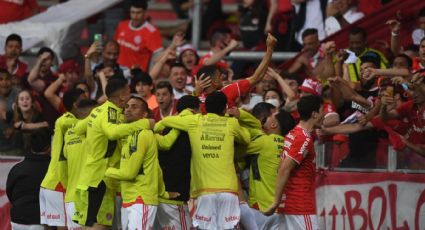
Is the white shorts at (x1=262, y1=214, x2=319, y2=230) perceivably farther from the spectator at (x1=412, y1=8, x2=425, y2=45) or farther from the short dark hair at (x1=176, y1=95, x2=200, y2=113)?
the spectator at (x1=412, y1=8, x2=425, y2=45)

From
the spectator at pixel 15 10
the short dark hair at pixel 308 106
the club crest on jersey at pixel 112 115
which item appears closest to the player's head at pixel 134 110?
the club crest on jersey at pixel 112 115

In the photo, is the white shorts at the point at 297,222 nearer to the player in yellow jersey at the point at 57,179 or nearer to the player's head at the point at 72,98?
the player in yellow jersey at the point at 57,179

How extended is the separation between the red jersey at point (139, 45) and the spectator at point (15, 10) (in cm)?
198

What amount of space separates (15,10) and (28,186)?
6.07 metres

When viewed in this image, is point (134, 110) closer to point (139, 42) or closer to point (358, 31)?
point (358, 31)

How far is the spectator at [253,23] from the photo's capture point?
2262 cm

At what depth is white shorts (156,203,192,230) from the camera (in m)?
16.1

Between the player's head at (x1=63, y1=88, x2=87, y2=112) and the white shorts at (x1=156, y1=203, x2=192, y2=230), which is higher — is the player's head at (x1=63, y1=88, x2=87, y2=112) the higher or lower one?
the higher one

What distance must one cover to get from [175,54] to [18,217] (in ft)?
14.1

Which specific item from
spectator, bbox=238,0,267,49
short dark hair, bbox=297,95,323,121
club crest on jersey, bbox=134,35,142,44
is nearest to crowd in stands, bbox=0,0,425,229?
short dark hair, bbox=297,95,323,121

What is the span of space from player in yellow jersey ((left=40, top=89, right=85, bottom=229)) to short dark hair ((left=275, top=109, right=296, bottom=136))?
100 inches

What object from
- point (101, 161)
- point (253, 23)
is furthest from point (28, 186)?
point (253, 23)

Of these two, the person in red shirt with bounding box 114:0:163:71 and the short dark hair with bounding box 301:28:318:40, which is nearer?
the short dark hair with bounding box 301:28:318:40

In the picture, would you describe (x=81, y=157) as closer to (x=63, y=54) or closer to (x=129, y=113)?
(x=129, y=113)
